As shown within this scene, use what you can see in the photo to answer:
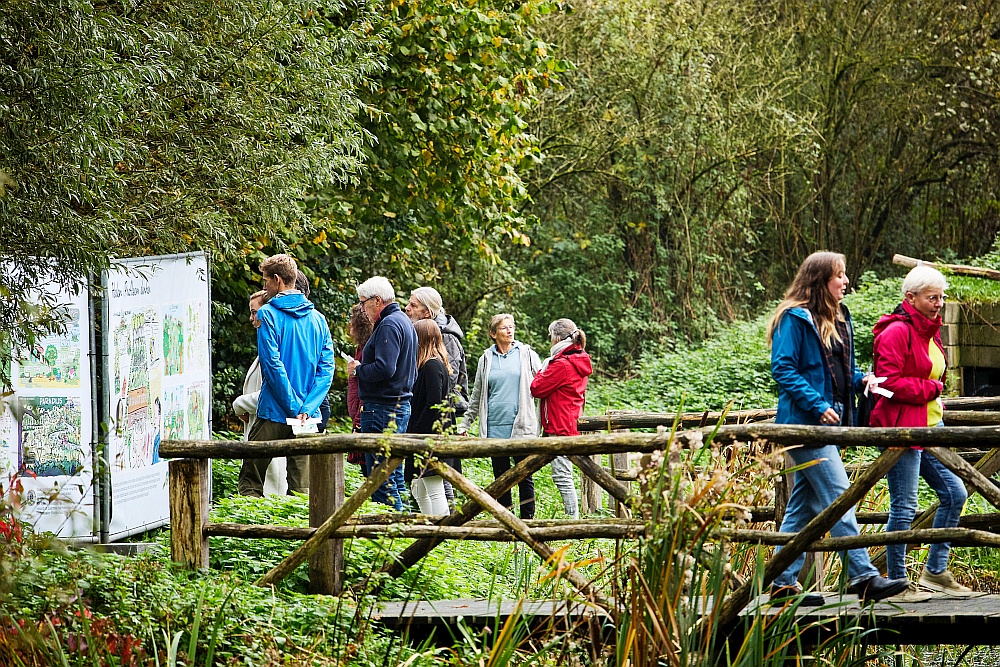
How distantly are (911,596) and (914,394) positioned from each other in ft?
3.38

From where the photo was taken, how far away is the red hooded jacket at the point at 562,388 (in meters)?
9.02

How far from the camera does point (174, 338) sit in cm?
799

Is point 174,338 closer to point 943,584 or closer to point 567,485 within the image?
point 567,485

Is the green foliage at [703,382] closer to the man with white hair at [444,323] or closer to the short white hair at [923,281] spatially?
the man with white hair at [444,323]

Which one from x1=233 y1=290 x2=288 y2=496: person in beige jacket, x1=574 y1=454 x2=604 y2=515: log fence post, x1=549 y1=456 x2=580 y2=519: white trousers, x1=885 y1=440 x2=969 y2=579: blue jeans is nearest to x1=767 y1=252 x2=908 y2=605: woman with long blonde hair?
x1=885 y1=440 x2=969 y2=579: blue jeans

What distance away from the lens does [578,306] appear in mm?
24391

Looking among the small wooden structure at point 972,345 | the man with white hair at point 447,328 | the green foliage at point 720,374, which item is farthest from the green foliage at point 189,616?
the green foliage at point 720,374

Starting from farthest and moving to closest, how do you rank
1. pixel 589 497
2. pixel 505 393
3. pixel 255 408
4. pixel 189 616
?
pixel 589 497 < pixel 505 393 < pixel 255 408 < pixel 189 616

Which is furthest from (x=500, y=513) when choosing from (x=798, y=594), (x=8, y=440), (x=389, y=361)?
(x=8, y=440)

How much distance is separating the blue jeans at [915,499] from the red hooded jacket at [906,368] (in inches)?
9.2

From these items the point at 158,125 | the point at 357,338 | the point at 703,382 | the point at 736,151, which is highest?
the point at 736,151

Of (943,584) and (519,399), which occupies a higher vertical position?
(519,399)

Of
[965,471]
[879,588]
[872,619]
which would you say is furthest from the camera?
[879,588]

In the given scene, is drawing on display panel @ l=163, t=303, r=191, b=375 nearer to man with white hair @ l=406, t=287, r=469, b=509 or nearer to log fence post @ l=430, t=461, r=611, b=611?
man with white hair @ l=406, t=287, r=469, b=509
